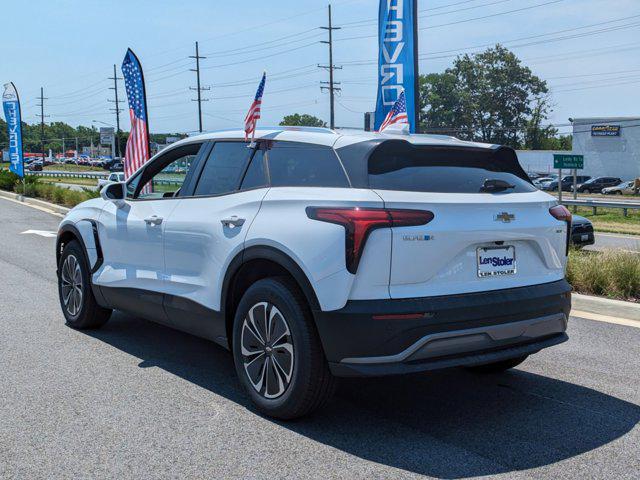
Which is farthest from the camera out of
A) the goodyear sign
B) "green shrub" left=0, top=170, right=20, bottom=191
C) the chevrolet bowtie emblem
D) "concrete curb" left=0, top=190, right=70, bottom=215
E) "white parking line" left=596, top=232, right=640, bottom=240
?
the goodyear sign

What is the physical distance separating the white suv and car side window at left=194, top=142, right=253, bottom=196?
0.01m

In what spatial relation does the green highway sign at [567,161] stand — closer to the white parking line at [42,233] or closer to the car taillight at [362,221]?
the white parking line at [42,233]

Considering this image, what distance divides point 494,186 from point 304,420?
6.01 ft

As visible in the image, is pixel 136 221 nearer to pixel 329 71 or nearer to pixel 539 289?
pixel 539 289

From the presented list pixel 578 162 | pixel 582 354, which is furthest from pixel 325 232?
pixel 578 162

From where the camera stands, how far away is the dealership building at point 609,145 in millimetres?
78688

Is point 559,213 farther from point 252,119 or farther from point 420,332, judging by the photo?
point 252,119

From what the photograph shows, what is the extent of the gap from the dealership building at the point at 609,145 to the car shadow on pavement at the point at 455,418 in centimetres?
7818

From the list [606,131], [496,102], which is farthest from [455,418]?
[496,102]

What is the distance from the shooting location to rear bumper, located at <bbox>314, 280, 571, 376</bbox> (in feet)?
13.0

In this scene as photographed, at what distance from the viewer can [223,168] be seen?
534 centimetres

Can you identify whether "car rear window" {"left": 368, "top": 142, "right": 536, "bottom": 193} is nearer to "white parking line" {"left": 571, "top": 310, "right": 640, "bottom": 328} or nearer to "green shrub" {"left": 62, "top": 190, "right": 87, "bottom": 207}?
"white parking line" {"left": 571, "top": 310, "right": 640, "bottom": 328}

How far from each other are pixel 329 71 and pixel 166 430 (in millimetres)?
58369

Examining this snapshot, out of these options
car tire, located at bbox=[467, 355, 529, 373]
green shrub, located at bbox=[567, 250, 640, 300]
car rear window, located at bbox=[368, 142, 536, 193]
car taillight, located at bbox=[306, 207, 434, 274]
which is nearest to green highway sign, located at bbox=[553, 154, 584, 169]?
green shrub, located at bbox=[567, 250, 640, 300]
